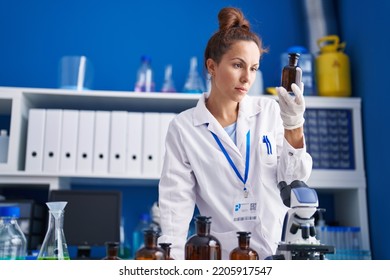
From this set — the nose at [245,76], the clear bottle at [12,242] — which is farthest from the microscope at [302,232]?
Result: the clear bottle at [12,242]

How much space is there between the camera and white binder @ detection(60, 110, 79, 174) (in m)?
2.41

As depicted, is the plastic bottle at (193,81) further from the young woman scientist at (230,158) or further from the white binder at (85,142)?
the young woman scientist at (230,158)

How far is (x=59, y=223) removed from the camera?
1098mm

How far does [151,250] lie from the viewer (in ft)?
2.73

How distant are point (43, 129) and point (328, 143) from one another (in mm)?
1406

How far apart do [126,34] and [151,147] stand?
0.80m

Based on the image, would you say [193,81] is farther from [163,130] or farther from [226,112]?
[226,112]

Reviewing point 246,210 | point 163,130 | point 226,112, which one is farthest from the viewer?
point 163,130

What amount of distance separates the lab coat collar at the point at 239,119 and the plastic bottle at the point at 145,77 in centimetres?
116

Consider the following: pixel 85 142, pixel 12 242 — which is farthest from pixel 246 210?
pixel 85 142

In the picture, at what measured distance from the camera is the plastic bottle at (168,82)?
8.75ft
